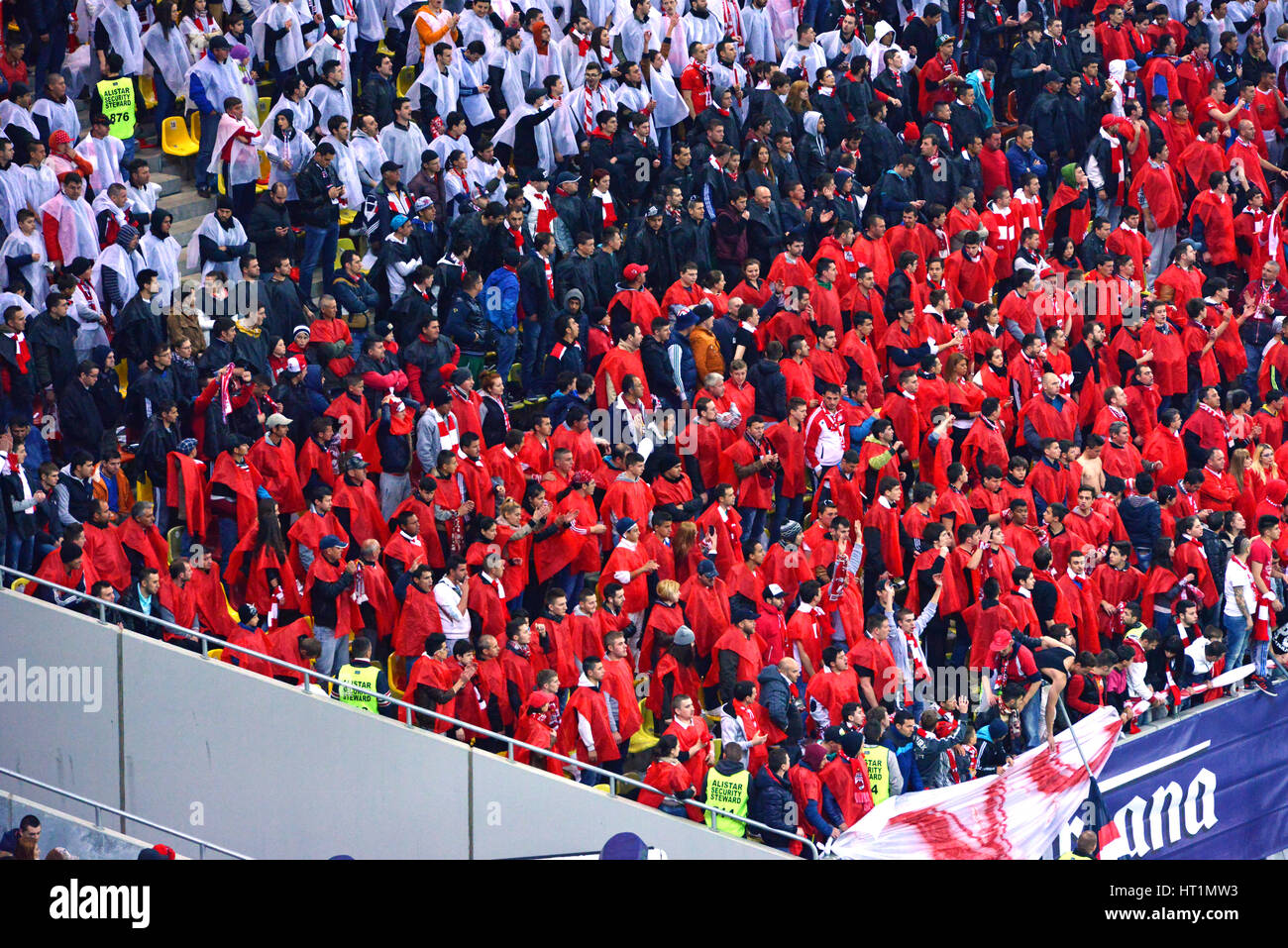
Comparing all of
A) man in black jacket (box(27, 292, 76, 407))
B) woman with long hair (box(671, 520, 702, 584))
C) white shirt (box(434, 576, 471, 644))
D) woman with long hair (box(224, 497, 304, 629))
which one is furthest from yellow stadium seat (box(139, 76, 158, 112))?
woman with long hair (box(671, 520, 702, 584))

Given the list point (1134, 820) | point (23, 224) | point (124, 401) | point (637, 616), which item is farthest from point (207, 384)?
point (1134, 820)

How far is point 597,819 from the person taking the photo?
568 inches

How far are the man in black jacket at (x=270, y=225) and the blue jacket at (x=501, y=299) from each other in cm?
169

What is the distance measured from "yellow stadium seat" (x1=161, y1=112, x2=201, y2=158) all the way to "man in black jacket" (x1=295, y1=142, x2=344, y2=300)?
1.45m

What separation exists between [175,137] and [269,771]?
7.09m

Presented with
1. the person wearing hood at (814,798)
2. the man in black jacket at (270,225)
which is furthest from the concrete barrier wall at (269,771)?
the man in black jacket at (270,225)

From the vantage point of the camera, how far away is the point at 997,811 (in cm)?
1523

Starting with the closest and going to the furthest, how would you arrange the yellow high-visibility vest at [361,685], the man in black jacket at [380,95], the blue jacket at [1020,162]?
the yellow high-visibility vest at [361,685] < the man in black jacket at [380,95] < the blue jacket at [1020,162]

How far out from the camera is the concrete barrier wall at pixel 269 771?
14430 mm

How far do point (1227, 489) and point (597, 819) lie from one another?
6663mm

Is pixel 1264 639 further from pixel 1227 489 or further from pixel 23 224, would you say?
pixel 23 224

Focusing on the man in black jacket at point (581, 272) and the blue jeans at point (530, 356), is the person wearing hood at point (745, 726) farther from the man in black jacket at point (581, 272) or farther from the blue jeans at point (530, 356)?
the man in black jacket at point (581, 272)

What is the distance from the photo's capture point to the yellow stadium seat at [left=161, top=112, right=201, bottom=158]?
19.5 m

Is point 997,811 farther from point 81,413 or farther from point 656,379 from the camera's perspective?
point 81,413
